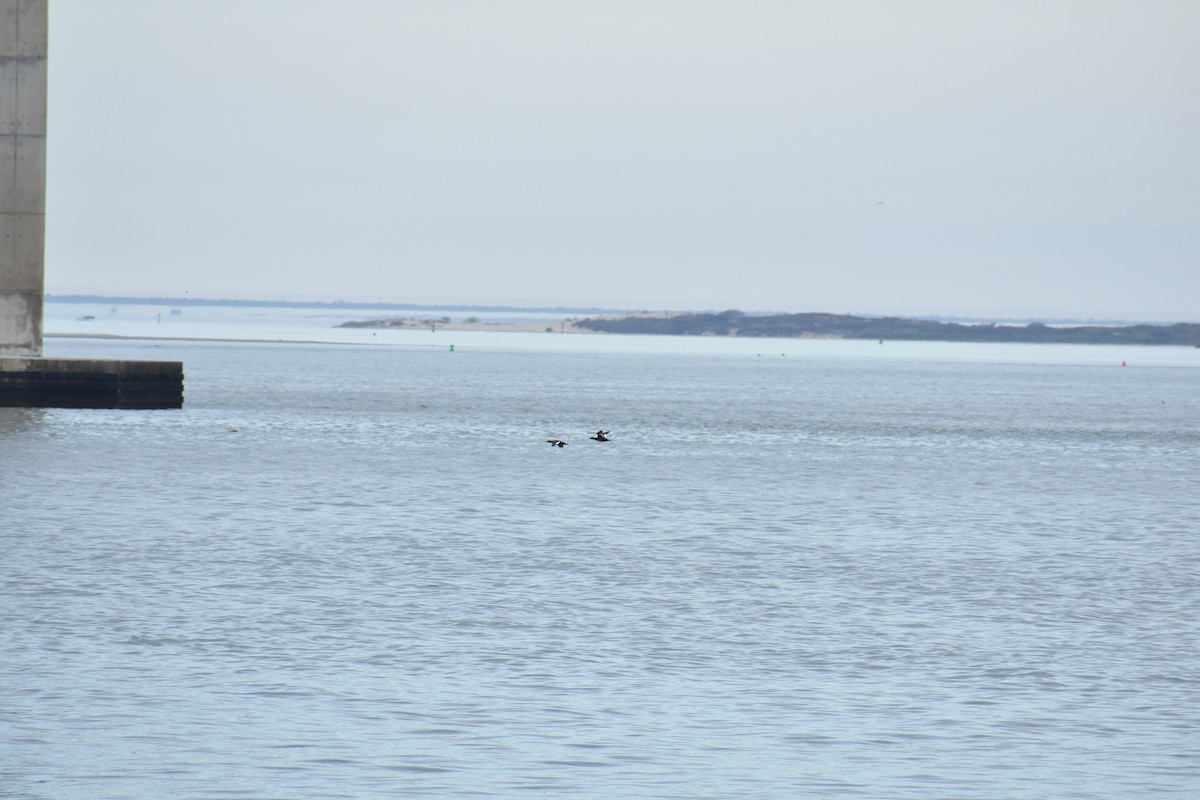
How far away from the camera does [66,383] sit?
2142 inches

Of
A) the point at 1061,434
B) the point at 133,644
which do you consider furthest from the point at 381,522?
the point at 1061,434

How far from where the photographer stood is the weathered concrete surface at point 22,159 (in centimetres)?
4994

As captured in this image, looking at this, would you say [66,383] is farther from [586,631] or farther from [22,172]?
[586,631]

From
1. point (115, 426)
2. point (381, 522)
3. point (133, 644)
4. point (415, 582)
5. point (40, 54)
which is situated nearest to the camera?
point (133, 644)

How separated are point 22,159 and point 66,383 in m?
7.56

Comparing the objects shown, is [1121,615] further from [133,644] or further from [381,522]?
[381,522]

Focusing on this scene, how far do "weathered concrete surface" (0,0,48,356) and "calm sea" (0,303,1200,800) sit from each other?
7671 millimetres

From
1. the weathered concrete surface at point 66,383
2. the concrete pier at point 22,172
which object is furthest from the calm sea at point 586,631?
the weathered concrete surface at point 66,383

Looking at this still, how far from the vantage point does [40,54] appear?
50344 millimetres

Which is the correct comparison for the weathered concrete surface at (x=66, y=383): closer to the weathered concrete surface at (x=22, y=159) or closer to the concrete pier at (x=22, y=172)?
the concrete pier at (x=22, y=172)

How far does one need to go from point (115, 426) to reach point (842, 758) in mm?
48562

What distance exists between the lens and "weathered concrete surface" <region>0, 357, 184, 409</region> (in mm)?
53278

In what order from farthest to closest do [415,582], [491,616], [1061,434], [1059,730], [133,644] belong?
1. [1061,434]
2. [415,582]
3. [491,616]
4. [133,644]
5. [1059,730]

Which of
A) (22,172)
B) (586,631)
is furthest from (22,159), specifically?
(586,631)
